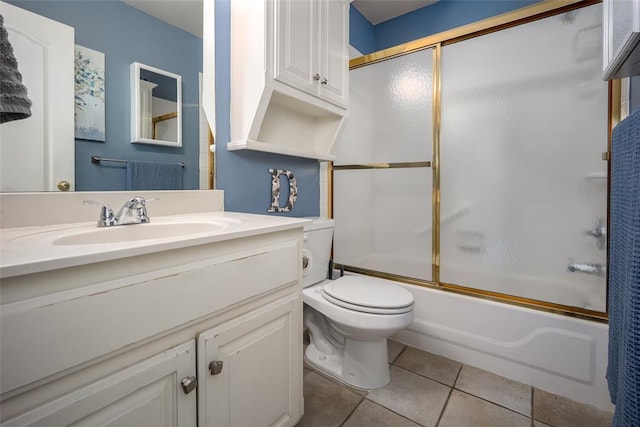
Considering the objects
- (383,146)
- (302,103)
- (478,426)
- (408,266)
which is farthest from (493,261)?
(302,103)

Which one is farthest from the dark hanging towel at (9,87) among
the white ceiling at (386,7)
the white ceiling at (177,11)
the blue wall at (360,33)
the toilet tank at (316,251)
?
the white ceiling at (386,7)

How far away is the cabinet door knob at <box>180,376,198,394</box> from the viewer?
0.72 metres

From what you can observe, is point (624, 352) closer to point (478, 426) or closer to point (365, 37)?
point (478, 426)

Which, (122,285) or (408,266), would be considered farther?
(408,266)

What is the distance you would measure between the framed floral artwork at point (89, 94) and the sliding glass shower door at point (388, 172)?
1.51 metres

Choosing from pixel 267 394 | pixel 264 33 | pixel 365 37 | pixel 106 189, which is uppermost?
pixel 365 37

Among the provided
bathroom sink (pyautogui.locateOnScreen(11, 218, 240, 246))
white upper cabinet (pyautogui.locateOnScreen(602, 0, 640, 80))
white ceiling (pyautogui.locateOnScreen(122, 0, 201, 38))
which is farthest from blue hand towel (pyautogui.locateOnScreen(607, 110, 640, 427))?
white ceiling (pyautogui.locateOnScreen(122, 0, 201, 38))

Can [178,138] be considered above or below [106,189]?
above

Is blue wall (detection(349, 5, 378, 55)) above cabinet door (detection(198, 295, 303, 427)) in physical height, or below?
above

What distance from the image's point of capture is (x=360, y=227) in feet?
7.18

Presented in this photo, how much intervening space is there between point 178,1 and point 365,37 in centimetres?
174

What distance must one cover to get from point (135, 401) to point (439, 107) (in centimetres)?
193

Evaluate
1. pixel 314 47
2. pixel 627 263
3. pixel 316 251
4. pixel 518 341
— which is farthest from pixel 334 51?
pixel 518 341

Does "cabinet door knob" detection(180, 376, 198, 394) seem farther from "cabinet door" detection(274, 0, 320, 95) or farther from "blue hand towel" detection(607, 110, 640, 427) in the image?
"cabinet door" detection(274, 0, 320, 95)
